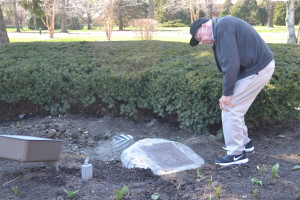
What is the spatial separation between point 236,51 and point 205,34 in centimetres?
38

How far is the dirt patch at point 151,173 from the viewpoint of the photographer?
132 inches

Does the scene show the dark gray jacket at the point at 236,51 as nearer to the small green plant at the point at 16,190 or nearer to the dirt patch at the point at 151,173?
the dirt patch at the point at 151,173

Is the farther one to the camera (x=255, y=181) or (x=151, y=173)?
(x=151, y=173)

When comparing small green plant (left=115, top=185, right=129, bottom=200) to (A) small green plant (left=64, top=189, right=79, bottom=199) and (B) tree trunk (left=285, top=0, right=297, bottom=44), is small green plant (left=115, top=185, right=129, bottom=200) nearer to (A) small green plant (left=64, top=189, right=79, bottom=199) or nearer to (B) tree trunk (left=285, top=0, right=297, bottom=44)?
(A) small green plant (left=64, top=189, right=79, bottom=199)

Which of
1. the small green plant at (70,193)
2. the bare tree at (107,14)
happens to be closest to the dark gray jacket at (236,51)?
the small green plant at (70,193)

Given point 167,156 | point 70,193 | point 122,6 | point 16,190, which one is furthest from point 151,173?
point 122,6

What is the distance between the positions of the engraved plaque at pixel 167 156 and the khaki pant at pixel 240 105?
1.65 ft

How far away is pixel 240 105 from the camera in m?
3.97

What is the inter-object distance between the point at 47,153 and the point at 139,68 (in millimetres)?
2839

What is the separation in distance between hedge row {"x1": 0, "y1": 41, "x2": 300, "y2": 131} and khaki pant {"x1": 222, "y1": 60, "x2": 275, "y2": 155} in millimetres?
605

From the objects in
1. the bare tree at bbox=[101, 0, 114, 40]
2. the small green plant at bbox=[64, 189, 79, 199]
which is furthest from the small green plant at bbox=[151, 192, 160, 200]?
the bare tree at bbox=[101, 0, 114, 40]

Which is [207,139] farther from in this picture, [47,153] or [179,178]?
[47,153]

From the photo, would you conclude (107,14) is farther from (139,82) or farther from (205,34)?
(205,34)

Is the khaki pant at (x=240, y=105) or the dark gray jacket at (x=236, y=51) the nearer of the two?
the dark gray jacket at (x=236, y=51)
